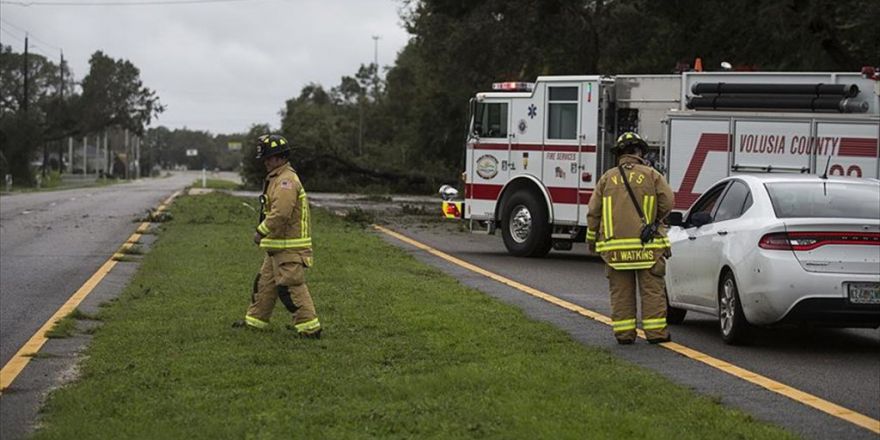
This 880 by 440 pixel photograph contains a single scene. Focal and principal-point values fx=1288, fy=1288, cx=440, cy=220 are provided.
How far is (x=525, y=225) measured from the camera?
20750 mm

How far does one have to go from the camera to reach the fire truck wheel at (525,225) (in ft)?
67.0

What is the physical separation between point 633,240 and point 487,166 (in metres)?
10.9

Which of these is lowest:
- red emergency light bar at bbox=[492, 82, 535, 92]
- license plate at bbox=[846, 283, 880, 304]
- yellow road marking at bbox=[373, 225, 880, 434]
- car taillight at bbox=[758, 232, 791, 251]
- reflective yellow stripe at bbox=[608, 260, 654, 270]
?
yellow road marking at bbox=[373, 225, 880, 434]

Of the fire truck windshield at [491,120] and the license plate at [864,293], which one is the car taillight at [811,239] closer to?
the license plate at [864,293]

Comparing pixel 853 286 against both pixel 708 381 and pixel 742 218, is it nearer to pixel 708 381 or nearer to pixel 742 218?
pixel 742 218

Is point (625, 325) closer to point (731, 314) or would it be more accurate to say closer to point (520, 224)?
point (731, 314)

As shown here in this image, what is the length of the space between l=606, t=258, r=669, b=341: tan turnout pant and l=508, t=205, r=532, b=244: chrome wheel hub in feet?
32.7

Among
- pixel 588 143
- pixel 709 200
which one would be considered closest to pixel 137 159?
pixel 588 143

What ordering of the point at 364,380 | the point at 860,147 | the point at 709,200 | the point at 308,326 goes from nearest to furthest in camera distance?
1. the point at 364,380
2. the point at 308,326
3. the point at 709,200
4. the point at 860,147

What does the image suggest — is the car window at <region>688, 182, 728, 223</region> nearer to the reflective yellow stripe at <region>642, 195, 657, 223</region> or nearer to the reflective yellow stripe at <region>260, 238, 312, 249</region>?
the reflective yellow stripe at <region>642, 195, 657, 223</region>

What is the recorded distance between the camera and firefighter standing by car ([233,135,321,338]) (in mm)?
10359

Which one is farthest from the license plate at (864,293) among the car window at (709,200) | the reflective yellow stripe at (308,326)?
the reflective yellow stripe at (308,326)

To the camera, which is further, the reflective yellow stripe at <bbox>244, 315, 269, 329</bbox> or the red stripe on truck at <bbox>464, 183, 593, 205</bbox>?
the red stripe on truck at <bbox>464, 183, 593, 205</bbox>

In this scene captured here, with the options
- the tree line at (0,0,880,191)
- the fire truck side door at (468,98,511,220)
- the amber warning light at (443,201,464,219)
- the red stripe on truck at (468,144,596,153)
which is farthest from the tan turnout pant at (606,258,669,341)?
the amber warning light at (443,201,464,219)
